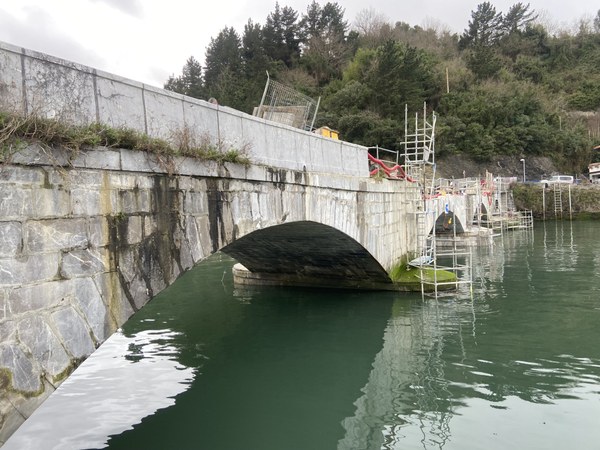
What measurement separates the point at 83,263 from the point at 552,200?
163 ft

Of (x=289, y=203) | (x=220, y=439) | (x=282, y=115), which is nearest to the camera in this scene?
(x=220, y=439)

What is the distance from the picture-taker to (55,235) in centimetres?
401

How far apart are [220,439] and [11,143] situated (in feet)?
14.6

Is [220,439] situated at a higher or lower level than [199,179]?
lower

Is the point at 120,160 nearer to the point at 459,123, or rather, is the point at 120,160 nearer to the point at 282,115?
the point at 282,115

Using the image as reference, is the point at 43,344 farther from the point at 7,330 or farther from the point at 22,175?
the point at 22,175

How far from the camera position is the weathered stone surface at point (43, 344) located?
372 cm

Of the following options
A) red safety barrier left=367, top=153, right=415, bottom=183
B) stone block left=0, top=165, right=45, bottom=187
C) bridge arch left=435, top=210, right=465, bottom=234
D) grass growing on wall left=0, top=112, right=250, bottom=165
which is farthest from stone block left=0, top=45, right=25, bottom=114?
bridge arch left=435, top=210, right=465, bottom=234

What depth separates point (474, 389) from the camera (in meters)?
7.82

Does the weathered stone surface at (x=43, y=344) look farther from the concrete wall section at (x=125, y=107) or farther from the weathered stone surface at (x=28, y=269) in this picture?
the concrete wall section at (x=125, y=107)

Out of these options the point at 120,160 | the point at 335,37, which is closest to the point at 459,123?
the point at 335,37

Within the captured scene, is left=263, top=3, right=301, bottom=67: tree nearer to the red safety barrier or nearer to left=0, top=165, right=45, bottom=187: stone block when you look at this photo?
the red safety barrier

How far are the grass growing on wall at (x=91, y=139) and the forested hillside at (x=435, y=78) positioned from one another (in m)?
38.6

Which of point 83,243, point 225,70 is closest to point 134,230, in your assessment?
point 83,243
